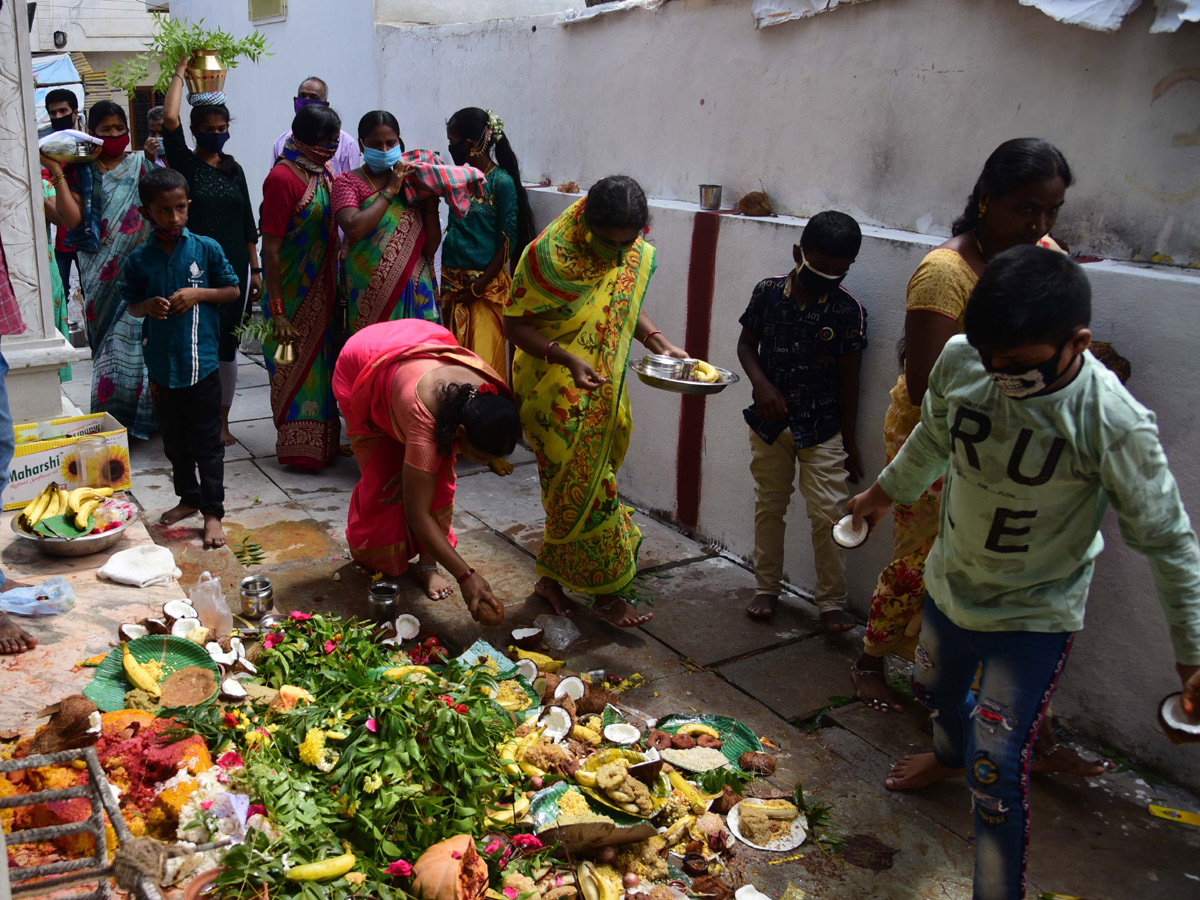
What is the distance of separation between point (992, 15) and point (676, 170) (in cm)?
198

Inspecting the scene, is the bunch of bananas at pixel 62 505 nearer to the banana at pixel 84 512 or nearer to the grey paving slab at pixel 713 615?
the banana at pixel 84 512

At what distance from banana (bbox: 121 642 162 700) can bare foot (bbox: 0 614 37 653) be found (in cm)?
41

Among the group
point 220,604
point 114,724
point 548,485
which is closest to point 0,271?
→ point 220,604

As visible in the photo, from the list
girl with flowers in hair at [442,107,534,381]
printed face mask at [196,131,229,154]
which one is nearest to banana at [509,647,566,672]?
girl with flowers in hair at [442,107,534,381]

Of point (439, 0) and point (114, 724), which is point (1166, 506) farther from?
point (439, 0)

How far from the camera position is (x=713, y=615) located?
4387 millimetres

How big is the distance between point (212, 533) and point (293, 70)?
674 cm

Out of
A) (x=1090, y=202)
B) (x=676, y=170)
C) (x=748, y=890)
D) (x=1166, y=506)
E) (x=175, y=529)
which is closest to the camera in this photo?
(x=1166, y=506)

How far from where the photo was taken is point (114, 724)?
2838mm

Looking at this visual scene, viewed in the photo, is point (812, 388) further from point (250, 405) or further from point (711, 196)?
point (250, 405)

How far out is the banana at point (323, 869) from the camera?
2381 mm

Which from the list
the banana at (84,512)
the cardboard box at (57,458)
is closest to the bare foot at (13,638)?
the banana at (84,512)

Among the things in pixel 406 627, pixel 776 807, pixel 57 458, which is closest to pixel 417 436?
pixel 406 627

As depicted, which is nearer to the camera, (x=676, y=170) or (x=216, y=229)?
(x=676, y=170)
